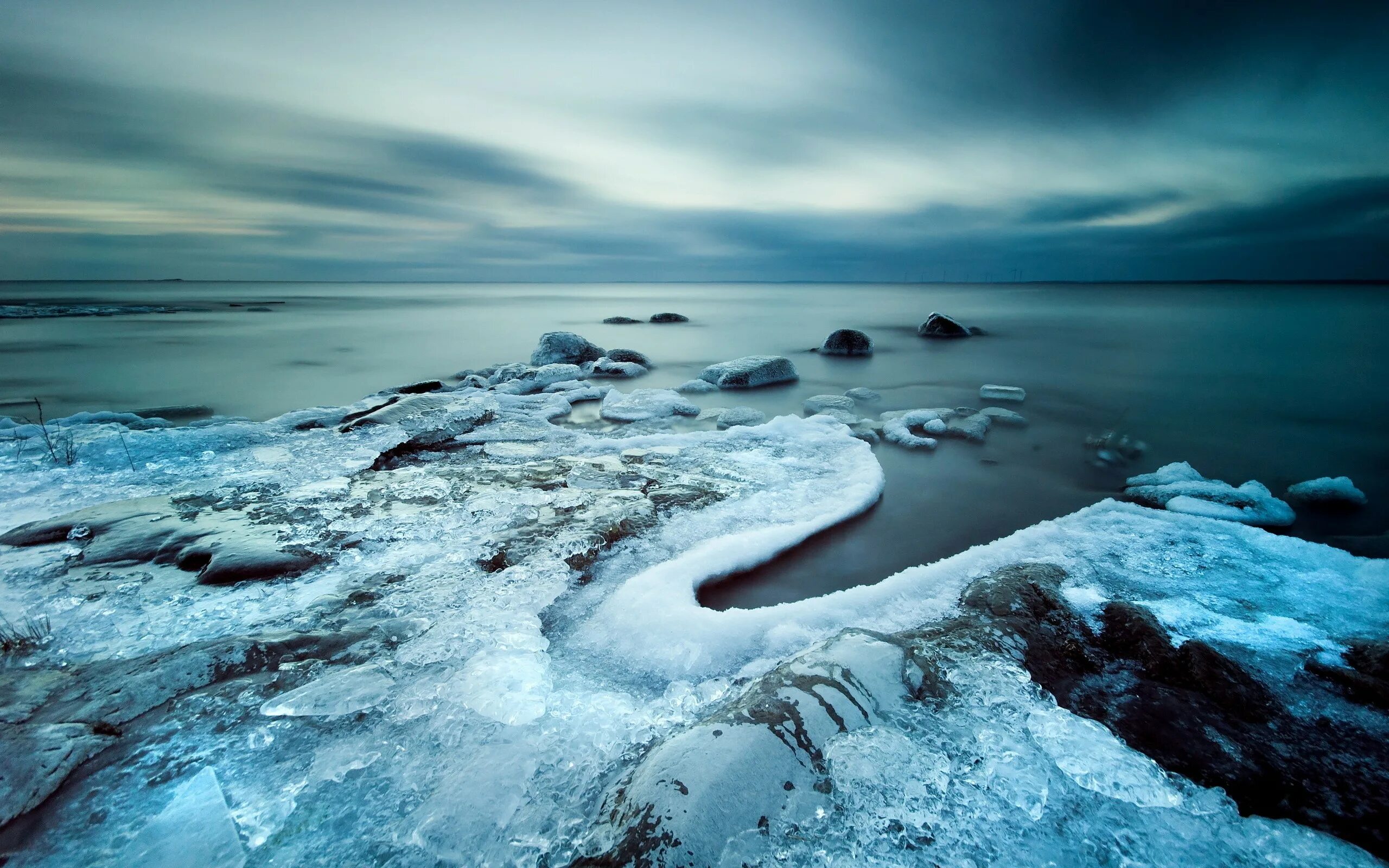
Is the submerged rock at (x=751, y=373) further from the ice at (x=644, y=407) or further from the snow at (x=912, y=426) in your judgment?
the snow at (x=912, y=426)

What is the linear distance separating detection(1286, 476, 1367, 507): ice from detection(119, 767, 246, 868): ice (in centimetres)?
678

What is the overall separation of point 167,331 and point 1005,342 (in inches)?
1103

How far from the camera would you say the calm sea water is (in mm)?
4086

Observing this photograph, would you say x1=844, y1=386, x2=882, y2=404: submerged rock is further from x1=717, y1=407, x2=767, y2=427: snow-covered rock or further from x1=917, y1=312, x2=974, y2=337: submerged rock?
x1=917, y1=312, x2=974, y2=337: submerged rock

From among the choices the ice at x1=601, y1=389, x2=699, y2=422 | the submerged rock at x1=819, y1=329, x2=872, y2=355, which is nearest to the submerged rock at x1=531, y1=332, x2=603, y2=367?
the ice at x1=601, y1=389, x2=699, y2=422

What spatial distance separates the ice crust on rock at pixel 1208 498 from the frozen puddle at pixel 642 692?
42 cm

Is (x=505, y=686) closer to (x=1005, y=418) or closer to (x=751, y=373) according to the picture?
(x=1005, y=418)

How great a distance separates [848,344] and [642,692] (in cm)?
1213

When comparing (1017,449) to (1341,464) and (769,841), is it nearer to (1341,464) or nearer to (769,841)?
(1341,464)

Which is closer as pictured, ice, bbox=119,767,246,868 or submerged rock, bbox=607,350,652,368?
ice, bbox=119,767,246,868

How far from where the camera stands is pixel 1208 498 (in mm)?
4070

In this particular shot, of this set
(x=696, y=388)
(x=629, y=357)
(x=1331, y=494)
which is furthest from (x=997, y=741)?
(x=629, y=357)

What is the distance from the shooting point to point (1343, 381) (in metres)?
9.32

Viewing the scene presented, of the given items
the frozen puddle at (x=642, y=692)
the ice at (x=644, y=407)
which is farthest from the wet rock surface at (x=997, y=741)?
the ice at (x=644, y=407)
